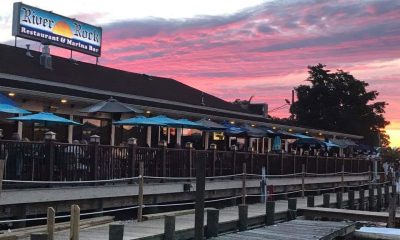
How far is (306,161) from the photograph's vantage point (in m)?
28.0

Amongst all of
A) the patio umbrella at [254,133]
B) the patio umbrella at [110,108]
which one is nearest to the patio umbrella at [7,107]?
the patio umbrella at [110,108]

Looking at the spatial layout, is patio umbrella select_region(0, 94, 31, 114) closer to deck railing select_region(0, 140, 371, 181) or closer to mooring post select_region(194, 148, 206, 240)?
deck railing select_region(0, 140, 371, 181)

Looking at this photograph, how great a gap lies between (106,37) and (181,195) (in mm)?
23150

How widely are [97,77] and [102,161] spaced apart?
14.1 meters

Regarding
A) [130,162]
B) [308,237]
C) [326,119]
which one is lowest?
[308,237]

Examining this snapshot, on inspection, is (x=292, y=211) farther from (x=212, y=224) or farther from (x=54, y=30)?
(x=54, y=30)

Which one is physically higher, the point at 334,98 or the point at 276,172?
the point at 334,98

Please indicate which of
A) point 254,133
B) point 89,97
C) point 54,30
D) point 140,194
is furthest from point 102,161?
point 54,30

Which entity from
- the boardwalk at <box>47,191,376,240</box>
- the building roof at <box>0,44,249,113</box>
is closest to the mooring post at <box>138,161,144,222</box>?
the boardwalk at <box>47,191,376,240</box>

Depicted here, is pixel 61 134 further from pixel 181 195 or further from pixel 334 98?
pixel 334 98

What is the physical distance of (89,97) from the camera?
2164 centimetres

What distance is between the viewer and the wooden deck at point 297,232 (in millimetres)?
13584

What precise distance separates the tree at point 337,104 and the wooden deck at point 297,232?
41158mm

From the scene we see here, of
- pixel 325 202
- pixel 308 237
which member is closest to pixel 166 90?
pixel 325 202
